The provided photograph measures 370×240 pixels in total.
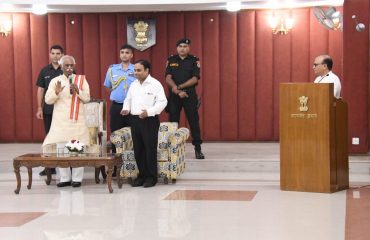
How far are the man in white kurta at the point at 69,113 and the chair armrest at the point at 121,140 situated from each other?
1.22 ft

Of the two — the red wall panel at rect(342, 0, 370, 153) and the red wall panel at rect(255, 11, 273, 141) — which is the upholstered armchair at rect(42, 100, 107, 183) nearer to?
the red wall panel at rect(342, 0, 370, 153)

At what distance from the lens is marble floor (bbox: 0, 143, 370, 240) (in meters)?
5.21

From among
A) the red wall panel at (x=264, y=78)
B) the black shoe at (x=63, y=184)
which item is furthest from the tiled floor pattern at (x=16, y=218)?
the red wall panel at (x=264, y=78)

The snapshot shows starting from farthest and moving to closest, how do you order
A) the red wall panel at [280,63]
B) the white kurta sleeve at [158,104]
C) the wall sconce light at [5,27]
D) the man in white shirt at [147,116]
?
1. the wall sconce light at [5,27]
2. the red wall panel at [280,63]
3. the man in white shirt at [147,116]
4. the white kurta sleeve at [158,104]

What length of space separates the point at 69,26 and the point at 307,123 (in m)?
5.54

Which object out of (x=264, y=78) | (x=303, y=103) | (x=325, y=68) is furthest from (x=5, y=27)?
(x=303, y=103)

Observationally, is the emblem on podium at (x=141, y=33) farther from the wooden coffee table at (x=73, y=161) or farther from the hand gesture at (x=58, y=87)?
the wooden coffee table at (x=73, y=161)

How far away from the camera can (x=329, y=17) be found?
10.0 meters

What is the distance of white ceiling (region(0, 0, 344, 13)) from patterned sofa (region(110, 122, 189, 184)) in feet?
9.29

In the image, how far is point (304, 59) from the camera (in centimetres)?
1095

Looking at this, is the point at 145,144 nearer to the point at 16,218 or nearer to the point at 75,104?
the point at 75,104

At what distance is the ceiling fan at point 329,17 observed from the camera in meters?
10.0

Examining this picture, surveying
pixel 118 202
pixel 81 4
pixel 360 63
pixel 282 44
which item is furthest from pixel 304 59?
pixel 118 202

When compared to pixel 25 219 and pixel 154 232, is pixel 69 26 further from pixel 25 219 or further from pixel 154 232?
pixel 154 232
